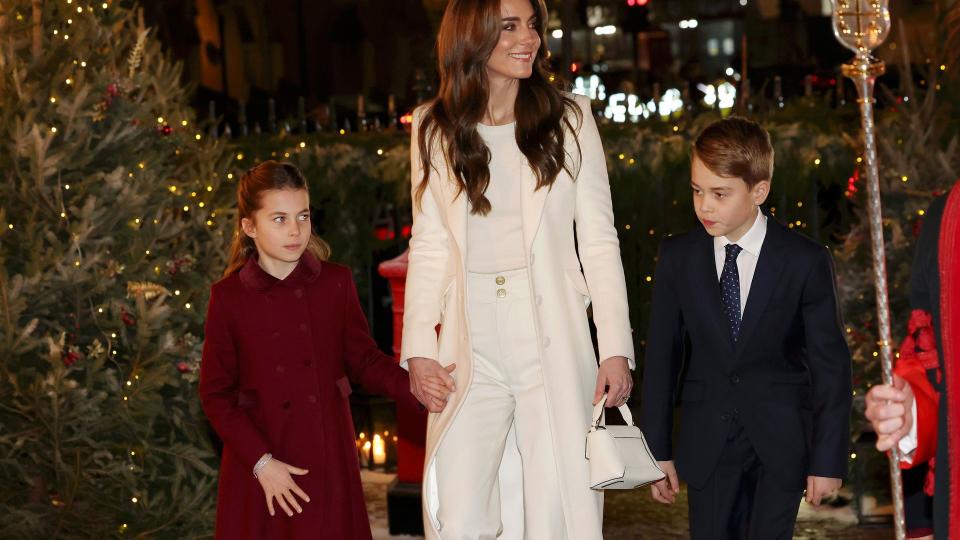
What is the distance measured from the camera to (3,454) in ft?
17.2

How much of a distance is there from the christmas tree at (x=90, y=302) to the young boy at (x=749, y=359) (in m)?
2.24

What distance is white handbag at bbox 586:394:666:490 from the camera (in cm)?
389

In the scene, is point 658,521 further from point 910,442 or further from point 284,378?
point 910,442

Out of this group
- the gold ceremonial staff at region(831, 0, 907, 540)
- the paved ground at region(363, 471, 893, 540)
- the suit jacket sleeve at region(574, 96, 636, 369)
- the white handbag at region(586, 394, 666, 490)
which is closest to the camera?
the gold ceremonial staff at region(831, 0, 907, 540)

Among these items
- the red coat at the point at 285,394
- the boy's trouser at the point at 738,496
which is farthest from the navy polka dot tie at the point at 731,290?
the red coat at the point at 285,394

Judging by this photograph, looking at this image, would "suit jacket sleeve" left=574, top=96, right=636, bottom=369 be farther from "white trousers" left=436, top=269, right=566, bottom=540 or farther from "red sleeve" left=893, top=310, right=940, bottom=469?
"red sleeve" left=893, top=310, right=940, bottom=469

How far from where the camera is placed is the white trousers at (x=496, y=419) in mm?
4098

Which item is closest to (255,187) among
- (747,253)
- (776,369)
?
(747,253)

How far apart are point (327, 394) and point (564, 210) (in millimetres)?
948

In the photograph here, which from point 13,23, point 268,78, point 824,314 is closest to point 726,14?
point 268,78

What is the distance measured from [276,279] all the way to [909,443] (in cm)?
224

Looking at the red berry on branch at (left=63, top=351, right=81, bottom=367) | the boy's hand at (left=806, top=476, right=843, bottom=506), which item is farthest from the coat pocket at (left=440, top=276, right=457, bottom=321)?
the red berry on branch at (left=63, top=351, right=81, bottom=367)

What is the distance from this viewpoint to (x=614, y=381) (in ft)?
13.4

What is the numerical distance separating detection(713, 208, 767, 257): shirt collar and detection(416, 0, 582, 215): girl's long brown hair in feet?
1.87
